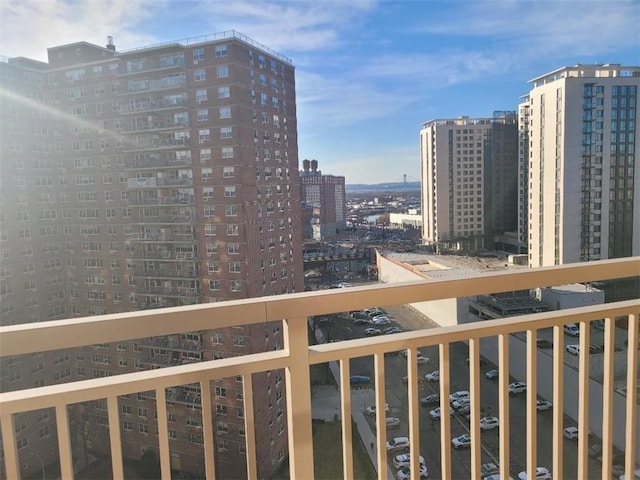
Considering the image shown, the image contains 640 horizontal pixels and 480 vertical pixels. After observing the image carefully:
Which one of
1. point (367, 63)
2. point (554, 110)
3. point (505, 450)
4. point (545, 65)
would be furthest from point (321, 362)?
point (554, 110)

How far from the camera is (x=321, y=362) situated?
0.79 m

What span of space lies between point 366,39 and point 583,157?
98.4 inches

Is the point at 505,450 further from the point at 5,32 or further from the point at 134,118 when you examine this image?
the point at 134,118

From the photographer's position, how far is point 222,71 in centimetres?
593

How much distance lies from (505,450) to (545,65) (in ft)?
12.5

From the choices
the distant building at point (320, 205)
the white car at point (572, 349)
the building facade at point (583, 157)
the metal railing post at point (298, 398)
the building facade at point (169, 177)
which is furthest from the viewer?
the distant building at point (320, 205)

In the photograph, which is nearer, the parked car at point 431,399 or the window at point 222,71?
the parked car at point 431,399

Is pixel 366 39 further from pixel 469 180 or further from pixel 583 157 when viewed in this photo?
pixel 469 180

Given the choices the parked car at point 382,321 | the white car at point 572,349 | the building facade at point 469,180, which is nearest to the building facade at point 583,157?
the building facade at point 469,180

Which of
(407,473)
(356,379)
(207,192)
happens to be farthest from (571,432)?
(207,192)

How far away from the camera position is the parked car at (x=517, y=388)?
985 mm

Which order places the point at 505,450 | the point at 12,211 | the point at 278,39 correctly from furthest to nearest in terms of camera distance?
the point at 12,211 → the point at 278,39 → the point at 505,450

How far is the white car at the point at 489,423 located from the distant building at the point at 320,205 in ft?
14.2

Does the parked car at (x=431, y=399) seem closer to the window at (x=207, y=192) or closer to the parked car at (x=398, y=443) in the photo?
the parked car at (x=398, y=443)
